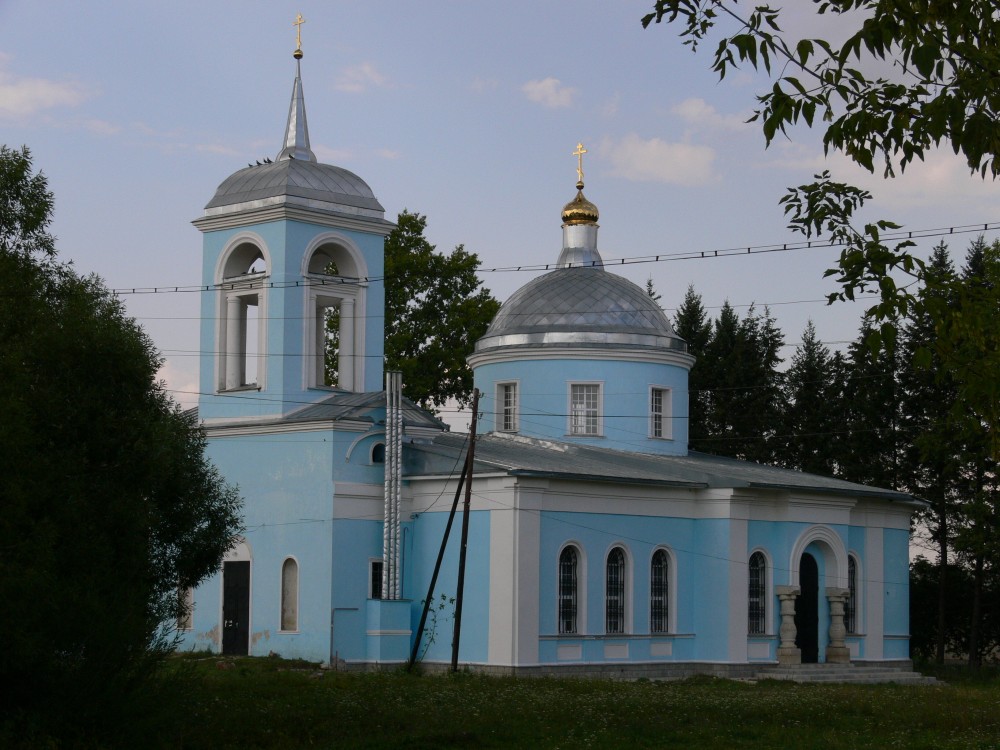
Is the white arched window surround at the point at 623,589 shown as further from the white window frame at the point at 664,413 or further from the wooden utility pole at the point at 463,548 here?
the white window frame at the point at 664,413

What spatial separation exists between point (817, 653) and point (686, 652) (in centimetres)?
364

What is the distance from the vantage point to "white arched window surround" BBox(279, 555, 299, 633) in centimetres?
3098

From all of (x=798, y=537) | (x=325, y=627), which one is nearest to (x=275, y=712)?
(x=325, y=627)

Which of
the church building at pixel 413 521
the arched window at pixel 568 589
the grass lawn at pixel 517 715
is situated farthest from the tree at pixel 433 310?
the grass lawn at pixel 517 715

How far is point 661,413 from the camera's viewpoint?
37906 millimetres

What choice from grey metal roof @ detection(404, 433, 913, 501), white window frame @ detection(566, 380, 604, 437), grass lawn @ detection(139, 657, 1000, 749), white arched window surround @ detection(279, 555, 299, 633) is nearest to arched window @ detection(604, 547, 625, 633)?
grey metal roof @ detection(404, 433, 913, 501)

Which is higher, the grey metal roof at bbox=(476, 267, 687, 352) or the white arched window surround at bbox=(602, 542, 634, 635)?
the grey metal roof at bbox=(476, 267, 687, 352)

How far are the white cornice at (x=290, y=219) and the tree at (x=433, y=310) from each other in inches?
566

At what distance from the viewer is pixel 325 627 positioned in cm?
3022

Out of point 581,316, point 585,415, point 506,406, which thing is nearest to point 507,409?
point 506,406

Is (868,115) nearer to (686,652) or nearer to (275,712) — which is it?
(275,712)

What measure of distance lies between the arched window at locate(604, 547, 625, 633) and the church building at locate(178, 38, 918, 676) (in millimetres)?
46

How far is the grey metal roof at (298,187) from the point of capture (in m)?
31.9

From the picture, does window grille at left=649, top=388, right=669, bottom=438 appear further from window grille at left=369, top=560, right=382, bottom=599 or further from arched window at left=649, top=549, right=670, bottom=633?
window grille at left=369, top=560, right=382, bottom=599
